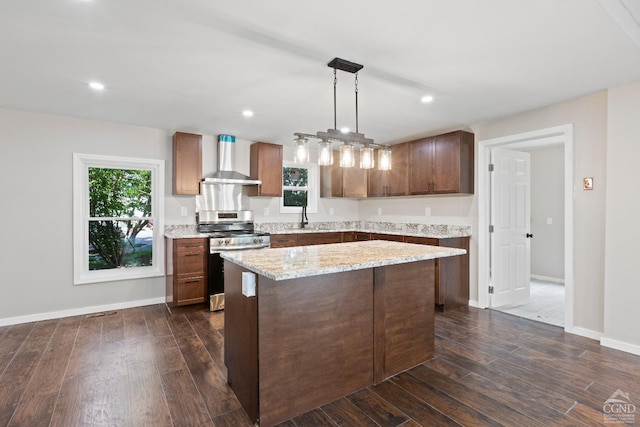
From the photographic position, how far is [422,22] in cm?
200

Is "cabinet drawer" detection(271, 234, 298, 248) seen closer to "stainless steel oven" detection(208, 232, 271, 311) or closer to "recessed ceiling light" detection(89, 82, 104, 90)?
"stainless steel oven" detection(208, 232, 271, 311)

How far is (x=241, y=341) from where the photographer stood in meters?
2.17

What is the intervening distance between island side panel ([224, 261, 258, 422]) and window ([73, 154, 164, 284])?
2.67 metres

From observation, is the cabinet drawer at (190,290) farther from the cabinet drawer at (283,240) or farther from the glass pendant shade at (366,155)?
the glass pendant shade at (366,155)

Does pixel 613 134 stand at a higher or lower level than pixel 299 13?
lower

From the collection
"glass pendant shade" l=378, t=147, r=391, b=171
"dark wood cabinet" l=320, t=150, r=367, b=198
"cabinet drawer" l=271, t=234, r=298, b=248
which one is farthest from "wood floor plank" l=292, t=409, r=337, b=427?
"dark wood cabinet" l=320, t=150, r=367, b=198

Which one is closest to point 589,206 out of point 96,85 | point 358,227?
point 358,227

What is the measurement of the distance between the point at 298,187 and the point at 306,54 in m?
3.60

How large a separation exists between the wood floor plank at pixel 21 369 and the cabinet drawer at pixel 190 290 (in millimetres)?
1265

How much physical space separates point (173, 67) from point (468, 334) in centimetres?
366

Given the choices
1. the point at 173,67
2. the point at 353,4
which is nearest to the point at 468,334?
the point at 353,4

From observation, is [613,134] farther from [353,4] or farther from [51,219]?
[51,219]

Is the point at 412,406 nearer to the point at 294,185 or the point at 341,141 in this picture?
the point at 341,141

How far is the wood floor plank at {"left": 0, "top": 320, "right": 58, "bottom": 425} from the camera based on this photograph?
2162mm
